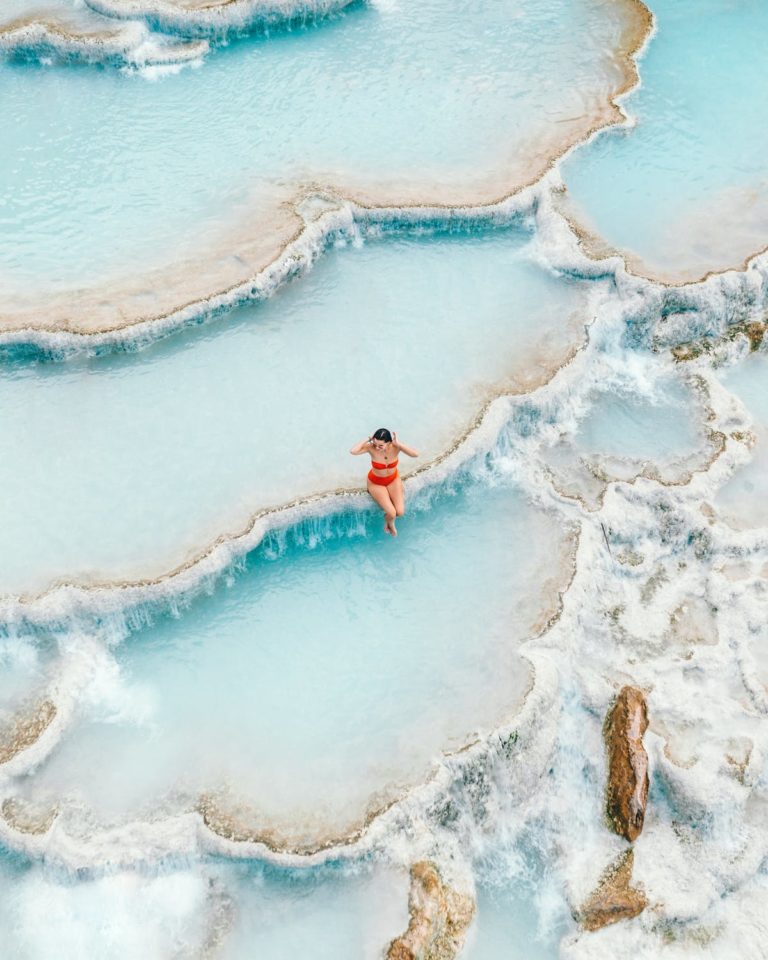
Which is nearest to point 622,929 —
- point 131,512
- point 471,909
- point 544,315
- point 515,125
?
point 471,909

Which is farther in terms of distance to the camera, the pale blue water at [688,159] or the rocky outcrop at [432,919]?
the pale blue water at [688,159]

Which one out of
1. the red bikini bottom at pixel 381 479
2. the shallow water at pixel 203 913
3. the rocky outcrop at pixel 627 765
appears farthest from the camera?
the red bikini bottom at pixel 381 479

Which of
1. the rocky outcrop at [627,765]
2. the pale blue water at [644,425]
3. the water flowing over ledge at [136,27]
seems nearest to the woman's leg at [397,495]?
the pale blue water at [644,425]

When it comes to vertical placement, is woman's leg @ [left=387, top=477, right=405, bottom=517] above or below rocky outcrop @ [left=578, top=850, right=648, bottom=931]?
above

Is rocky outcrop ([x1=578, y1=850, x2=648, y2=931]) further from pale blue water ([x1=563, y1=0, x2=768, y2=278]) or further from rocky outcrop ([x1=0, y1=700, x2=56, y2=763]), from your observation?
pale blue water ([x1=563, y1=0, x2=768, y2=278])

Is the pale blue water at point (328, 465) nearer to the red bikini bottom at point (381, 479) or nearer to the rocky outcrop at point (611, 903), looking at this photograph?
the rocky outcrop at point (611, 903)

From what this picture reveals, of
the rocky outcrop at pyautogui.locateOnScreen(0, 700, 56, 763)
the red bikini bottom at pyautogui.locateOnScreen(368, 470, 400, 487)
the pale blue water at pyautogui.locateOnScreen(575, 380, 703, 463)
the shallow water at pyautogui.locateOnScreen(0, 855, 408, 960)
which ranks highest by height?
the red bikini bottom at pyautogui.locateOnScreen(368, 470, 400, 487)

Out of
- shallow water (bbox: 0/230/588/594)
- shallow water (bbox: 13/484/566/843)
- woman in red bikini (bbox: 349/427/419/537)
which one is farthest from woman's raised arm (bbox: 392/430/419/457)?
shallow water (bbox: 13/484/566/843)
